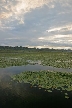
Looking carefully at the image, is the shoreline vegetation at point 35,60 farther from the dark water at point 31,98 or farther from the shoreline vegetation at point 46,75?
the dark water at point 31,98

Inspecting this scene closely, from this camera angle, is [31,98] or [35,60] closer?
[31,98]

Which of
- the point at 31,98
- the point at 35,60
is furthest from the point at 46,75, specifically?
the point at 35,60

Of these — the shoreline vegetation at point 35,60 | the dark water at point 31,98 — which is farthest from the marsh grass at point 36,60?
the dark water at point 31,98

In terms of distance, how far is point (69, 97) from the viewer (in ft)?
42.4

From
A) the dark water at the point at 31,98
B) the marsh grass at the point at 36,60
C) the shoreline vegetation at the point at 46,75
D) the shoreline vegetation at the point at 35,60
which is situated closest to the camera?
the dark water at the point at 31,98

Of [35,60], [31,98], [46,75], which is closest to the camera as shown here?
[31,98]

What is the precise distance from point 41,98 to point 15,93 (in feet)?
8.10

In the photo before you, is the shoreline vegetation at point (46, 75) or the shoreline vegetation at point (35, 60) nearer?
the shoreline vegetation at point (46, 75)

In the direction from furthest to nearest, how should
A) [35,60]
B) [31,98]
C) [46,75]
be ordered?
[35,60], [46,75], [31,98]

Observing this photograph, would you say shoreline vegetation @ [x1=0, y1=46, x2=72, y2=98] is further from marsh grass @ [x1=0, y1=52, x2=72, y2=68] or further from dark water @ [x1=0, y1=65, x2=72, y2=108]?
dark water @ [x1=0, y1=65, x2=72, y2=108]

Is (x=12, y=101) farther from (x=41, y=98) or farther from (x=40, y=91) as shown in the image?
(x=40, y=91)

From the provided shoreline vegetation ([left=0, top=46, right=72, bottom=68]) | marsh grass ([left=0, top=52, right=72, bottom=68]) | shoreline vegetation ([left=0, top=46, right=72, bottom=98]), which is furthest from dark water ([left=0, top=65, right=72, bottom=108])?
marsh grass ([left=0, top=52, right=72, bottom=68])

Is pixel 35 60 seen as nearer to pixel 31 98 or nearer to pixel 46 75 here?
pixel 46 75

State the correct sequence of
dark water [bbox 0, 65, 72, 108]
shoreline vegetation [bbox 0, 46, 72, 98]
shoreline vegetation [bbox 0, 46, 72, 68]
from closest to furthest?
dark water [bbox 0, 65, 72, 108], shoreline vegetation [bbox 0, 46, 72, 98], shoreline vegetation [bbox 0, 46, 72, 68]
